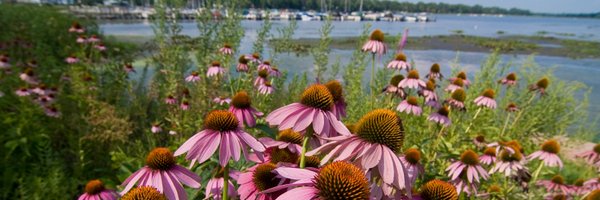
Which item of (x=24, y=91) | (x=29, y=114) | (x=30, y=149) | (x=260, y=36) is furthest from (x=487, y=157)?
(x=24, y=91)

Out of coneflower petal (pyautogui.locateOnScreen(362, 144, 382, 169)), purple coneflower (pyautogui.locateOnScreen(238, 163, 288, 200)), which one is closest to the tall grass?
purple coneflower (pyautogui.locateOnScreen(238, 163, 288, 200))

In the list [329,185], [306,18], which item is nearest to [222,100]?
[329,185]

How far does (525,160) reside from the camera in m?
2.08

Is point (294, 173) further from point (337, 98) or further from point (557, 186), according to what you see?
point (557, 186)

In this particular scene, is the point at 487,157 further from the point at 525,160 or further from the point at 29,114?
the point at 29,114

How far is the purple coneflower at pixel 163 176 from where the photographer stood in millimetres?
845

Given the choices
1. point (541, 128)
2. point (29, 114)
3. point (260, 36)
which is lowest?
Result: point (541, 128)

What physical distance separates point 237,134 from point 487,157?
1.58m

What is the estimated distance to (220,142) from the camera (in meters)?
0.85

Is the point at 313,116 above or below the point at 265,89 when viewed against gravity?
above

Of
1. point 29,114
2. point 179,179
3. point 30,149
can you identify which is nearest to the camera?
point 179,179

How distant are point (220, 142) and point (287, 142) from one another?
0.58ft

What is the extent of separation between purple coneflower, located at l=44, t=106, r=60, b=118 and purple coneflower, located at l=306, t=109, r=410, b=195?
314 cm

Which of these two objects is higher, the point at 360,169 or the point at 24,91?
the point at 360,169
